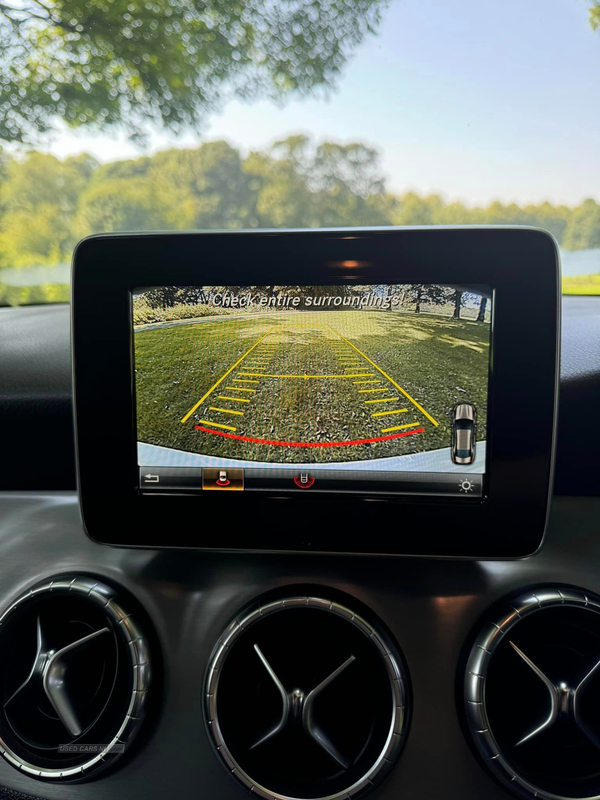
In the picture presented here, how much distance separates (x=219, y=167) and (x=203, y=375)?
0.85m

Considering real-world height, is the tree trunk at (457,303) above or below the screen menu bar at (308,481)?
above

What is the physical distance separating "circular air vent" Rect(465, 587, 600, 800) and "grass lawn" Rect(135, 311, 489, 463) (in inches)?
13.6

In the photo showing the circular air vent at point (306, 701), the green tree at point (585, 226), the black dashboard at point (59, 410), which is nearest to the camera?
the circular air vent at point (306, 701)

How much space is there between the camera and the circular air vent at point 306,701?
2.91ft

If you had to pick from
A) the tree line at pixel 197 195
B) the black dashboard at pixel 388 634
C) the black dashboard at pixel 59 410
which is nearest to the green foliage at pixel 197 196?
the tree line at pixel 197 195

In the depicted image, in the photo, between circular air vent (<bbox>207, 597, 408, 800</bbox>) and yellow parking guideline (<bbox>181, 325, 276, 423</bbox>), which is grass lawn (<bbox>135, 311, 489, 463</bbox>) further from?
circular air vent (<bbox>207, 597, 408, 800</bbox>)

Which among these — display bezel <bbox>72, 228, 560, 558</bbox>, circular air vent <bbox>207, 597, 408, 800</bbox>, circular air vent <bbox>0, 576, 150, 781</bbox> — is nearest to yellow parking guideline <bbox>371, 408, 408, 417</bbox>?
display bezel <bbox>72, 228, 560, 558</bbox>

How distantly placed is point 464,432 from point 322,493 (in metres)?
0.22

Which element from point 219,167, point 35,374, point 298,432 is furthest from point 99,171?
point 298,432

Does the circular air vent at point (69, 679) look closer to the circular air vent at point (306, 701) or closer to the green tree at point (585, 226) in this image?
the circular air vent at point (306, 701)

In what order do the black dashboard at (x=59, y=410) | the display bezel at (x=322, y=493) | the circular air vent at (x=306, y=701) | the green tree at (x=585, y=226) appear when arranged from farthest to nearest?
the green tree at (x=585, y=226)
the black dashboard at (x=59, y=410)
the circular air vent at (x=306, y=701)
the display bezel at (x=322, y=493)

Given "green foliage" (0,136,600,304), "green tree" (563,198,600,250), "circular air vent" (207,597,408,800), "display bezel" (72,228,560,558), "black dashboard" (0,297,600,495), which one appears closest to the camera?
"display bezel" (72,228,560,558)

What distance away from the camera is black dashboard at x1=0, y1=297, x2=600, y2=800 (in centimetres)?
90

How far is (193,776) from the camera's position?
942 millimetres
